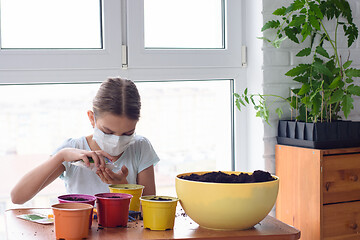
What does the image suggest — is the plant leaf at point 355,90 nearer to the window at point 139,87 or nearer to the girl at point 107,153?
the window at point 139,87

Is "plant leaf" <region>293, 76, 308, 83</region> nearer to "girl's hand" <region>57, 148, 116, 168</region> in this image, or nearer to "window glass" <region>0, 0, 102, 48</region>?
"window glass" <region>0, 0, 102, 48</region>

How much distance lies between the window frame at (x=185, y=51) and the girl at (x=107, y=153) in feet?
1.65

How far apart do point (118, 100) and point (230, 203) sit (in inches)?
28.2

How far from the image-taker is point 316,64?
243cm

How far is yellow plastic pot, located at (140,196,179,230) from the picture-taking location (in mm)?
1406

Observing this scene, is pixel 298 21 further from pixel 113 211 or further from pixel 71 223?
pixel 71 223

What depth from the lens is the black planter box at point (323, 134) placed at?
90.6 inches

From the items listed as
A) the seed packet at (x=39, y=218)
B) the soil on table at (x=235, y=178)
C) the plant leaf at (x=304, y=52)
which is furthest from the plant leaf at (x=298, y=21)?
the seed packet at (x=39, y=218)

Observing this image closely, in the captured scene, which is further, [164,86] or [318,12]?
[164,86]

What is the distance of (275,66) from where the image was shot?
259cm

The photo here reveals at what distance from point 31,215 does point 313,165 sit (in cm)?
126

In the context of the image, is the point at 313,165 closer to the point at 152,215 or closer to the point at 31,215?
the point at 152,215

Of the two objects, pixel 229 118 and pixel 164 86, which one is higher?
pixel 164 86

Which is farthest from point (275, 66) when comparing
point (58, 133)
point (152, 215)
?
point (152, 215)
